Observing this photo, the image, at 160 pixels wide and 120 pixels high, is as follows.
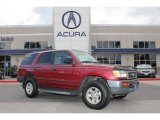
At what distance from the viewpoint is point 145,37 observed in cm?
3766

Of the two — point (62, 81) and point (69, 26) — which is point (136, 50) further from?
point (62, 81)

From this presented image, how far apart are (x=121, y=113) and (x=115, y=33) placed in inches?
1220

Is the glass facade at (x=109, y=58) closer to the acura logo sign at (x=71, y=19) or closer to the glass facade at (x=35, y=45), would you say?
the glass facade at (x=35, y=45)

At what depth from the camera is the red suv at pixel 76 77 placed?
→ 7.44m

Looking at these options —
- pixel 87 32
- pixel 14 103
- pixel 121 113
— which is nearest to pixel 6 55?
pixel 87 32

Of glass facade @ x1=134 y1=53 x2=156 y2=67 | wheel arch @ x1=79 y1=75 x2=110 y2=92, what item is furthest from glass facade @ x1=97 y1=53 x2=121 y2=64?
wheel arch @ x1=79 y1=75 x2=110 y2=92

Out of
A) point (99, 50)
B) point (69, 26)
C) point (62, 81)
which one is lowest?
point (62, 81)

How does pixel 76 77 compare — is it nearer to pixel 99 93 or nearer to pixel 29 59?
pixel 99 93

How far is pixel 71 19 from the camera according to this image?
1109 inches

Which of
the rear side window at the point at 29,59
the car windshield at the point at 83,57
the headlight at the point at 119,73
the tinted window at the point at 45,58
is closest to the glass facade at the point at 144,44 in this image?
the rear side window at the point at 29,59

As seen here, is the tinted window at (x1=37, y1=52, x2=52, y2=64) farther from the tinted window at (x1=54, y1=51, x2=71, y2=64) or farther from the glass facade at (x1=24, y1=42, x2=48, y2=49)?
the glass facade at (x1=24, y1=42, x2=48, y2=49)

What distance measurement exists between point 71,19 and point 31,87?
62.8ft

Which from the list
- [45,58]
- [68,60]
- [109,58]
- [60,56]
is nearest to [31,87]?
[45,58]

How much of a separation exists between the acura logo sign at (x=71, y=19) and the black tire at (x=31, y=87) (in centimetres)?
1877
